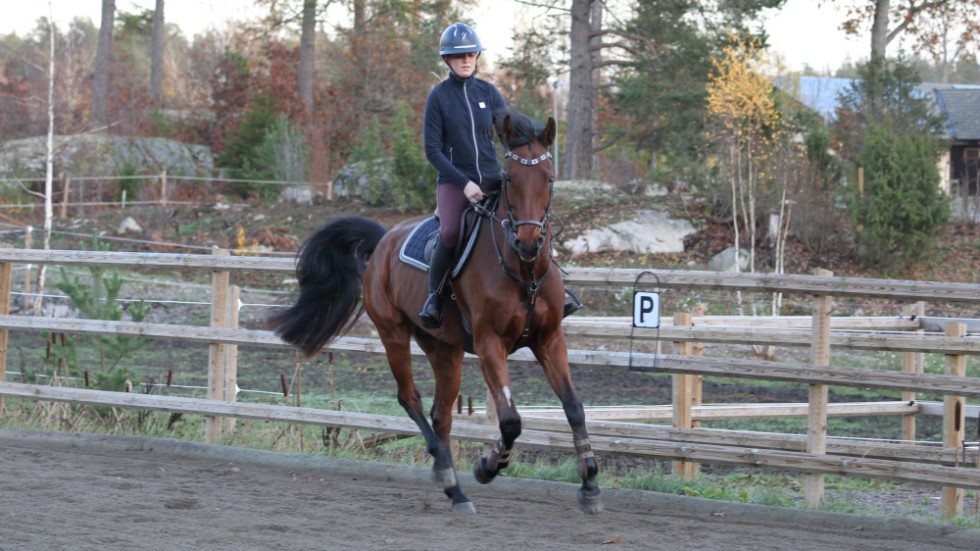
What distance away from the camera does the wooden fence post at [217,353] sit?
27.7ft

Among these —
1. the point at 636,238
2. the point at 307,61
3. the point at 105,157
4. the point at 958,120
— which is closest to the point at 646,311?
the point at 636,238

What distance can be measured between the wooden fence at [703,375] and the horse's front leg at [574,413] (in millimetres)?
864

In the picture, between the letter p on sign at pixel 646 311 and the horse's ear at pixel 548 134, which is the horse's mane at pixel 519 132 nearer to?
the horse's ear at pixel 548 134

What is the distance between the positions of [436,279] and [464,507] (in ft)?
4.47

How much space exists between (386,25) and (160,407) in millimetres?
30223

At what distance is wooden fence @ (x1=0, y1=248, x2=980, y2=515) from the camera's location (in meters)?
6.22

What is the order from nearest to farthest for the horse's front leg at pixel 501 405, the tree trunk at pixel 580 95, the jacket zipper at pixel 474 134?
the horse's front leg at pixel 501 405, the jacket zipper at pixel 474 134, the tree trunk at pixel 580 95

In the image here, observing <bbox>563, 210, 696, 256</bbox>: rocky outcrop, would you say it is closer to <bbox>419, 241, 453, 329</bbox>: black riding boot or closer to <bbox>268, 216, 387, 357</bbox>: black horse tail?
<bbox>268, 216, 387, 357</bbox>: black horse tail

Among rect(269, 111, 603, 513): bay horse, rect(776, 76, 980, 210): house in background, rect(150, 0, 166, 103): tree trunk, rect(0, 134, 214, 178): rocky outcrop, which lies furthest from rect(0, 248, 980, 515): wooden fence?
rect(150, 0, 166, 103): tree trunk

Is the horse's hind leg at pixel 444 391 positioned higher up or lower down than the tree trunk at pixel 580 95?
lower down

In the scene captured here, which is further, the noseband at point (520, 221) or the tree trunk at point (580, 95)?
the tree trunk at point (580, 95)

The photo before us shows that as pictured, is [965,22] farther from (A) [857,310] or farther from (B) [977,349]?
(B) [977,349]

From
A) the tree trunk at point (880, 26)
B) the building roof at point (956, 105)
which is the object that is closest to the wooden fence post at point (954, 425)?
the tree trunk at point (880, 26)

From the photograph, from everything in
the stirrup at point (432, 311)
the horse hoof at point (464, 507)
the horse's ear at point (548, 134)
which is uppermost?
the horse's ear at point (548, 134)
